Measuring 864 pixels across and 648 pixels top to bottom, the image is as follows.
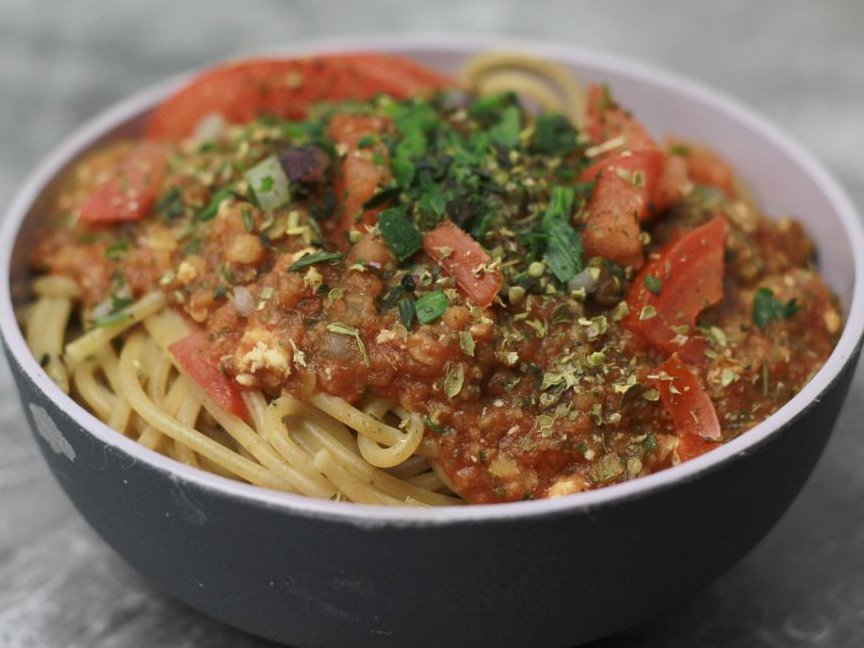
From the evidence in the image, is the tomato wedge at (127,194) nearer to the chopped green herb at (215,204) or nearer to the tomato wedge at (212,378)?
the chopped green herb at (215,204)

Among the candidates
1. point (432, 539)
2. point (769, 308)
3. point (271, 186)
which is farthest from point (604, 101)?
point (432, 539)

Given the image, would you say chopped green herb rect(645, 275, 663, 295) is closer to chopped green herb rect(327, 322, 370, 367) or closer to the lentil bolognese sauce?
the lentil bolognese sauce

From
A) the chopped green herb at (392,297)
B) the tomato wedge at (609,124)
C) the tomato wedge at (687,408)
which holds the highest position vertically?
the tomato wedge at (609,124)

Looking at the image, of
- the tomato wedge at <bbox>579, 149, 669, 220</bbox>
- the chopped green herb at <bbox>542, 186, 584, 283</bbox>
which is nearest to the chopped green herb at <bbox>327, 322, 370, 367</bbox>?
the chopped green herb at <bbox>542, 186, 584, 283</bbox>

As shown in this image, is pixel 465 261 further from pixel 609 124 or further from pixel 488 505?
pixel 609 124

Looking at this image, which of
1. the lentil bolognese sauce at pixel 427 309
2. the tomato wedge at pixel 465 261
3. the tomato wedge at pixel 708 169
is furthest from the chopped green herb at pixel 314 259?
the tomato wedge at pixel 708 169

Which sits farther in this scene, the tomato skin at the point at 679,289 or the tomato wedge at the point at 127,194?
the tomato wedge at the point at 127,194
